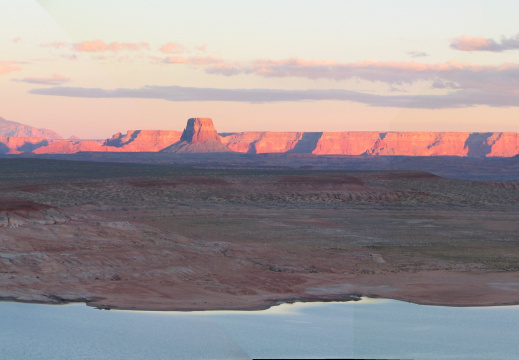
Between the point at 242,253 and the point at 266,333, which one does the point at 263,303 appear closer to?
the point at 266,333

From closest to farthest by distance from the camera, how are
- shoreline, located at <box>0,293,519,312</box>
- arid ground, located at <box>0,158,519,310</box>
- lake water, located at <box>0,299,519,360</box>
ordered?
lake water, located at <box>0,299,519,360</box> → shoreline, located at <box>0,293,519,312</box> → arid ground, located at <box>0,158,519,310</box>

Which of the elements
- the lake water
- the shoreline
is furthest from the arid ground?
the lake water

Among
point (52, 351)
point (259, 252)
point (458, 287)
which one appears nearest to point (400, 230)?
point (259, 252)

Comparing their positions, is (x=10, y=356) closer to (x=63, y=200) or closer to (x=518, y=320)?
(x=518, y=320)

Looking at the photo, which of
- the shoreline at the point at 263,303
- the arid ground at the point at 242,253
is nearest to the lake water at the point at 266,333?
the shoreline at the point at 263,303

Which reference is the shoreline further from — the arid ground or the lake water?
the lake water
